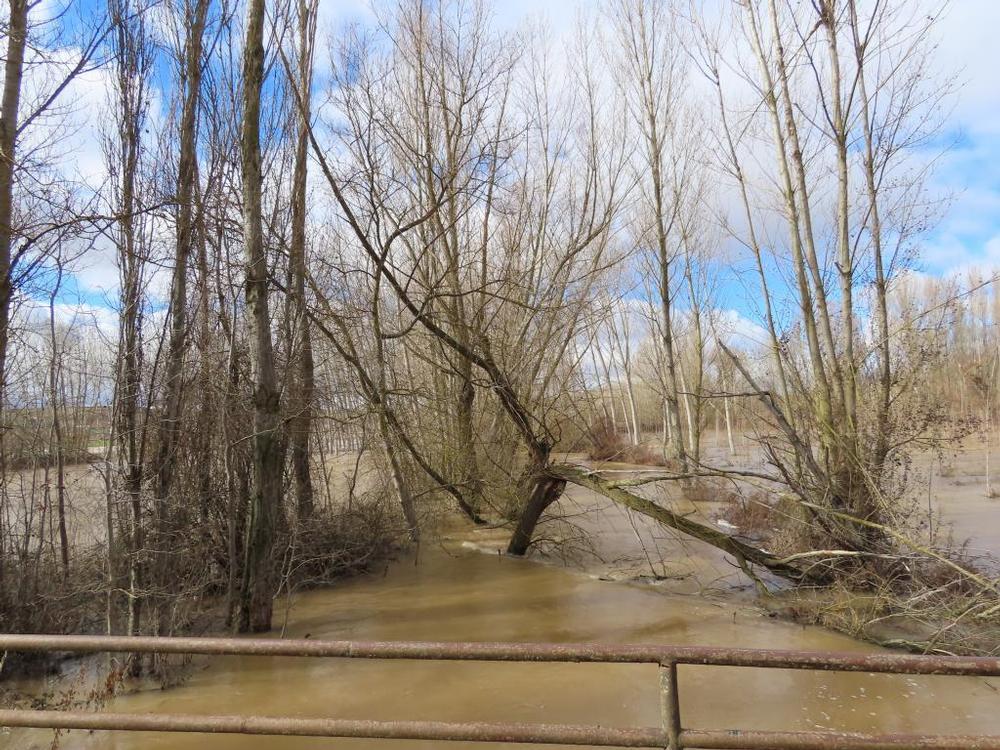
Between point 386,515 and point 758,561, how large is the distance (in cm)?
550

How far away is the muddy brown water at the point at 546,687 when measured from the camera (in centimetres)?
496

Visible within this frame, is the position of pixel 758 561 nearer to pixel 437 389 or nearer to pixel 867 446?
pixel 867 446

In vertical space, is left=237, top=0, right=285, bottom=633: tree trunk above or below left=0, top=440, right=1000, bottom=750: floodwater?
above

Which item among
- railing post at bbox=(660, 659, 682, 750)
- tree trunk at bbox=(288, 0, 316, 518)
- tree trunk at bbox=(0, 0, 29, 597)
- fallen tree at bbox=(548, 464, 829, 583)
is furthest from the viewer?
tree trunk at bbox=(288, 0, 316, 518)

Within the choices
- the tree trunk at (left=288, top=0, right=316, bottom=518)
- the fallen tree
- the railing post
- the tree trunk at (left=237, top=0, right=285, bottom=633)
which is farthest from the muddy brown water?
the railing post

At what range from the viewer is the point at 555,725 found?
2.26m

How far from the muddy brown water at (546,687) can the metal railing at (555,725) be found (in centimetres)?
243

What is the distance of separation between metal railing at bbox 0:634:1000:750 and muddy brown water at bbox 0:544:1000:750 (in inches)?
95.6

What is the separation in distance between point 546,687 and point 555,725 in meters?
3.59

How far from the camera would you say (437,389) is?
12.8 m

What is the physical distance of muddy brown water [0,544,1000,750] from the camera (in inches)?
195

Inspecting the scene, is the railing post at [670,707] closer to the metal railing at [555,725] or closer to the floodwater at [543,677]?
the metal railing at [555,725]

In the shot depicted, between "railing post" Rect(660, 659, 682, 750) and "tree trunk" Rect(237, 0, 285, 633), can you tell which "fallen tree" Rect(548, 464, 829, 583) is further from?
"railing post" Rect(660, 659, 682, 750)

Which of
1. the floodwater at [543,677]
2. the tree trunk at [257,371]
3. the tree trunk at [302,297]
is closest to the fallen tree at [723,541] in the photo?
the floodwater at [543,677]
